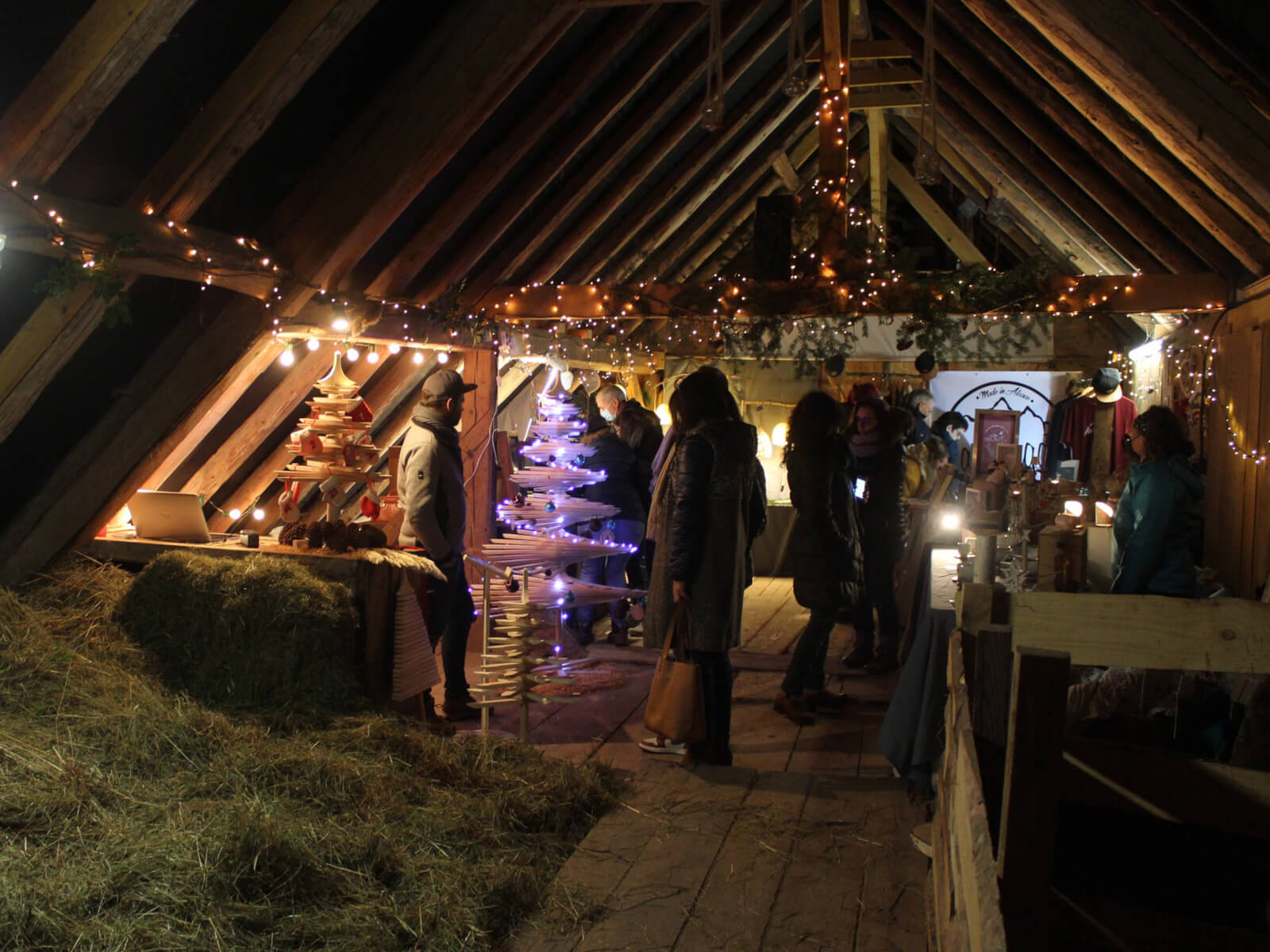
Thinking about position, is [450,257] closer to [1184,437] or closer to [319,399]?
[319,399]

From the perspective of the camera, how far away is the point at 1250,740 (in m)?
2.95

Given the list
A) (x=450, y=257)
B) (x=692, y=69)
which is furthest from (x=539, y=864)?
(x=692, y=69)

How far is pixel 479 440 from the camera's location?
7.21m

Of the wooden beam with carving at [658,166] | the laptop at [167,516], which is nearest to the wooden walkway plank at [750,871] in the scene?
the laptop at [167,516]

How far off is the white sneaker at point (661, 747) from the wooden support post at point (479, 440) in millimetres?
Result: 2806

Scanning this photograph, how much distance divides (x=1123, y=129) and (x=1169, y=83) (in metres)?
1.06

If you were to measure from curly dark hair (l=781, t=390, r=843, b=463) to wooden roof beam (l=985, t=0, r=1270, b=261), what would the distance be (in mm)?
1949

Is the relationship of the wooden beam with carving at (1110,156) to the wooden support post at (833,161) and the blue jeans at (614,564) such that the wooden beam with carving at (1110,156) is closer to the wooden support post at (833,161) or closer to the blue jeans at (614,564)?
the wooden support post at (833,161)

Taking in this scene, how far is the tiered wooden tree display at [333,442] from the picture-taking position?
5.19 meters

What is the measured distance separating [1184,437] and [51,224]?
4.78 metres

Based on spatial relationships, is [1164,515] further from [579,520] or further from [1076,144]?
[1076,144]

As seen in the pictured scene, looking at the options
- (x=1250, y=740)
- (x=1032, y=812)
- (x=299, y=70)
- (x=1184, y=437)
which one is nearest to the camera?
(x=1032, y=812)

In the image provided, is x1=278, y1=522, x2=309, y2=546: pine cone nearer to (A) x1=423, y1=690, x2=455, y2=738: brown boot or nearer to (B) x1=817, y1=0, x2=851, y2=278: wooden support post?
(A) x1=423, y1=690, x2=455, y2=738: brown boot

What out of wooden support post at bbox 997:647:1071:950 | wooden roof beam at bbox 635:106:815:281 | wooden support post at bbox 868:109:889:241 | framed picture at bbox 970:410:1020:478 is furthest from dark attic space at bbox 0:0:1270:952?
framed picture at bbox 970:410:1020:478
